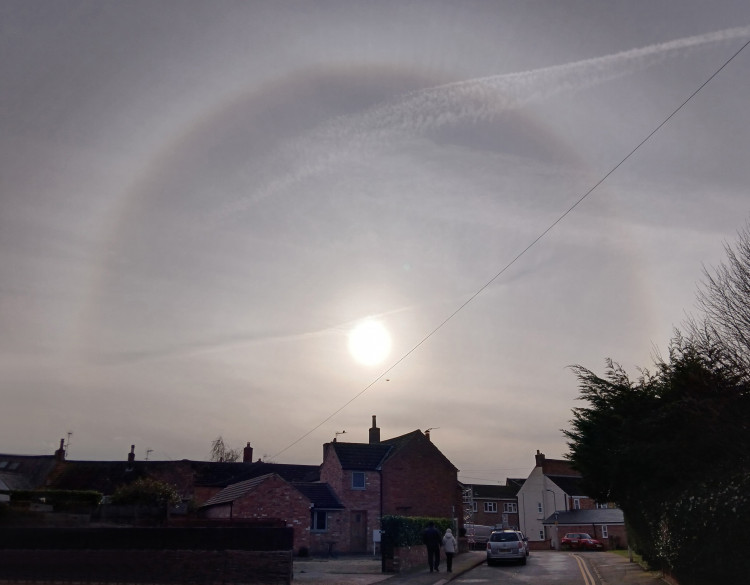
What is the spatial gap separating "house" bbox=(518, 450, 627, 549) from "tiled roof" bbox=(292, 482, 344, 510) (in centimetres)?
2479

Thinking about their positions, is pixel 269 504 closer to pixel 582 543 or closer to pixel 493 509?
pixel 582 543

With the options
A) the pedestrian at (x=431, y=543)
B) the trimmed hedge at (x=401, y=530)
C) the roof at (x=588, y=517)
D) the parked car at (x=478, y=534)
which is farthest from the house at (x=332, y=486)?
the roof at (x=588, y=517)

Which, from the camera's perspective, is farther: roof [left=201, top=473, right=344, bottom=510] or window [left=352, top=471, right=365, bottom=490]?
window [left=352, top=471, right=365, bottom=490]

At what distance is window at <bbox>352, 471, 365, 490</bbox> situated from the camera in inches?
1810

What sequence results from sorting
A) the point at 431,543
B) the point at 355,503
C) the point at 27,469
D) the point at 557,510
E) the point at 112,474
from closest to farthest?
the point at 431,543
the point at 355,503
the point at 112,474
the point at 27,469
the point at 557,510

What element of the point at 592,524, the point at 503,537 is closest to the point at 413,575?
the point at 503,537

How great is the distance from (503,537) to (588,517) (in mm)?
40786

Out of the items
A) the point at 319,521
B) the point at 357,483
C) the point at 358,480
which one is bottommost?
the point at 319,521

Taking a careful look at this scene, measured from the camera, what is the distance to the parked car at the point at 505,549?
30031 mm

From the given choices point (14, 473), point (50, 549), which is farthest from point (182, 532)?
point (14, 473)

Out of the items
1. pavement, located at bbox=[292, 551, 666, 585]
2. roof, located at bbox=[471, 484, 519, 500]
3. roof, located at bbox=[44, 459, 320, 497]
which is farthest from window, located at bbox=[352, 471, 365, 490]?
roof, located at bbox=[471, 484, 519, 500]

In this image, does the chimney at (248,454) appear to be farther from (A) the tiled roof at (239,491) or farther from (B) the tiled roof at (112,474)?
(A) the tiled roof at (239,491)

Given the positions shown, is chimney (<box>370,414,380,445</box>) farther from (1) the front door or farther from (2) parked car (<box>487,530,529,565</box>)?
(2) parked car (<box>487,530,529,565</box>)

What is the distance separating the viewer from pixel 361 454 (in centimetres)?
4828
